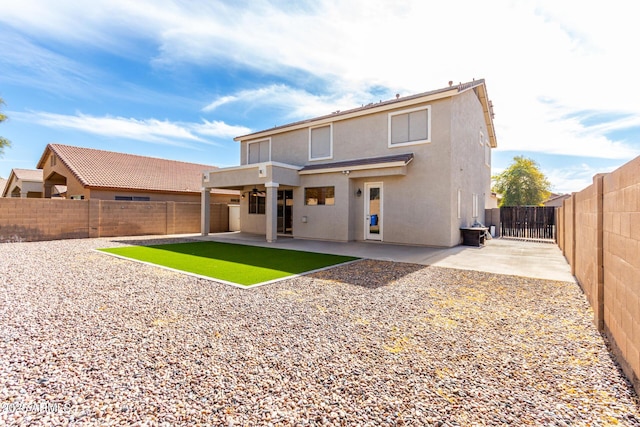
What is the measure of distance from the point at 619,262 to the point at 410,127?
10574 millimetres

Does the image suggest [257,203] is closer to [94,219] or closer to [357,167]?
[357,167]

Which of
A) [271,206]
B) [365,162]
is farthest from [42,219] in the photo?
[365,162]

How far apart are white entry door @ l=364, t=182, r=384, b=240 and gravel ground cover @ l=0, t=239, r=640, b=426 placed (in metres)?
7.60

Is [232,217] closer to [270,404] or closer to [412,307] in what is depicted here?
[412,307]

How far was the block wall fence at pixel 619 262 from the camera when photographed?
2.75 metres

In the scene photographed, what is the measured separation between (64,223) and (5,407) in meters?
15.9

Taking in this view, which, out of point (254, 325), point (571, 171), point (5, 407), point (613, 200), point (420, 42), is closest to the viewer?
point (5, 407)

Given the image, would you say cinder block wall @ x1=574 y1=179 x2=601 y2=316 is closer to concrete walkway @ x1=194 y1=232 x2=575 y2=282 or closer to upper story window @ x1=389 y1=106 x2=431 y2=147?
concrete walkway @ x1=194 y1=232 x2=575 y2=282

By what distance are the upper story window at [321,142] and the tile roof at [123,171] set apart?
12.5 metres

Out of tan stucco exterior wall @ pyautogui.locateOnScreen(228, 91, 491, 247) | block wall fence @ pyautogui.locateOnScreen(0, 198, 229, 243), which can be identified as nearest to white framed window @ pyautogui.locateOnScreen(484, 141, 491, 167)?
tan stucco exterior wall @ pyautogui.locateOnScreen(228, 91, 491, 247)

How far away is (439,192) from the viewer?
12.0m

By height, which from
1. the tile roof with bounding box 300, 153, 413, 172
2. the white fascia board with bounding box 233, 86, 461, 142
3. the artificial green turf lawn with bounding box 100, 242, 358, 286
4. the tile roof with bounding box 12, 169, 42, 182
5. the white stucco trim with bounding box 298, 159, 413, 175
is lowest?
the artificial green turf lawn with bounding box 100, 242, 358, 286

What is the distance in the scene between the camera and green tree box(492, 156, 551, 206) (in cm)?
3691

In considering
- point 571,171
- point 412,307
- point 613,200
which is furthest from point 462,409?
point 571,171
